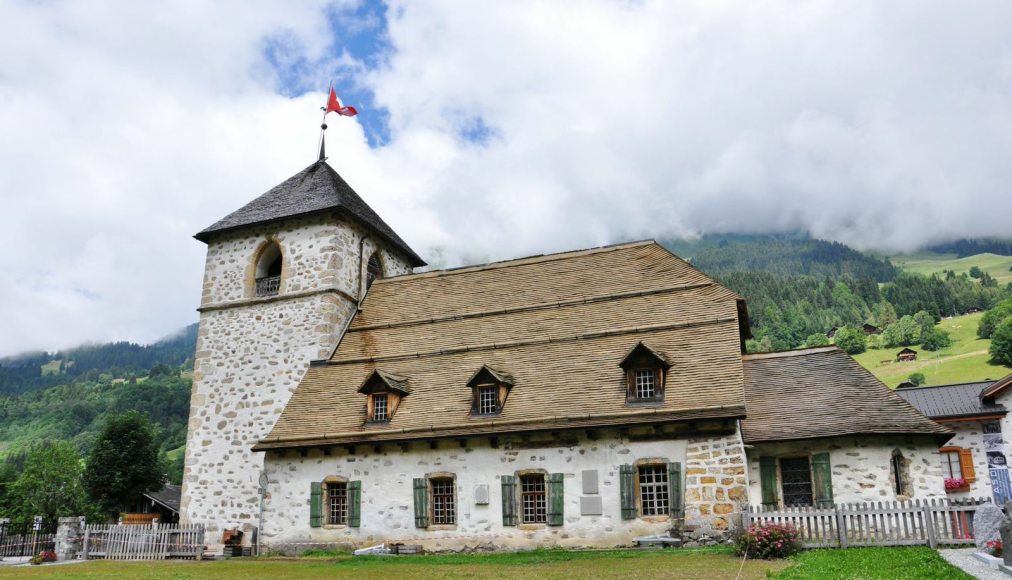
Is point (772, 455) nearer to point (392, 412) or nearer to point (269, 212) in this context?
point (392, 412)

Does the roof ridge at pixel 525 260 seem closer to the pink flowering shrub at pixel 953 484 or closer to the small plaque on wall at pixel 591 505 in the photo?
the small plaque on wall at pixel 591 505

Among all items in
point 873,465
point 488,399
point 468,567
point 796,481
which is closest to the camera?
point 468,567

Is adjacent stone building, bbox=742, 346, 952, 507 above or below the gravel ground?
above

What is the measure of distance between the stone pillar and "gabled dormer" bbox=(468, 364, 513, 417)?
1255 cm

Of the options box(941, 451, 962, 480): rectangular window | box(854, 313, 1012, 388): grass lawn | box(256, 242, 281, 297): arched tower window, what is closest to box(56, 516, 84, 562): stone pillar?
box(256, 242, 281, 297): arched tower window

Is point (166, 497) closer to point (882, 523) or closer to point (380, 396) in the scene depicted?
point (380, 396)

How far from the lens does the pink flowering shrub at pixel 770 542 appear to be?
52.2 feet

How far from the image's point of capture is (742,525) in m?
17.6

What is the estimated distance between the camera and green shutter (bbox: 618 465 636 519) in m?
19.2

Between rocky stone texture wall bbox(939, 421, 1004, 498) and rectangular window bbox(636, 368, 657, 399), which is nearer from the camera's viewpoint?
rectangular window bbox(636, 368, 657, 399)

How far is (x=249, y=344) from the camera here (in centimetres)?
2722

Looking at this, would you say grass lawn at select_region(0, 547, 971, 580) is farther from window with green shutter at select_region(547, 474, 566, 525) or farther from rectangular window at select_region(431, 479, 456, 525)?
rectangular window at select_region(431, 479, 456, 525)

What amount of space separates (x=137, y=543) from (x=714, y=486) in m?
16.8

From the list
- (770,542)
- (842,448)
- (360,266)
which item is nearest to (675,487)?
(770,542)
